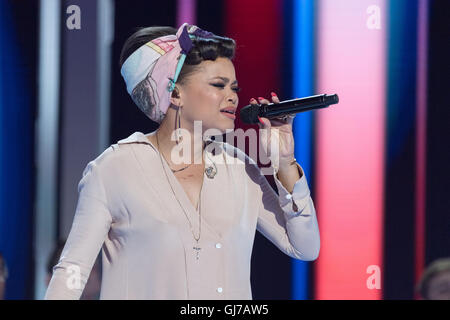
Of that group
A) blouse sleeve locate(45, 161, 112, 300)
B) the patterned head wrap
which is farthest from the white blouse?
the patterned head wrap

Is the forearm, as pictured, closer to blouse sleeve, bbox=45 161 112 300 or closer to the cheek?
the cheek

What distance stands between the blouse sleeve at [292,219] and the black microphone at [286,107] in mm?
167

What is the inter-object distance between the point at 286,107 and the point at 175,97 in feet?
1.10

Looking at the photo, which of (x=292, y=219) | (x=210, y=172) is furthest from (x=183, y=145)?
(x=292, y=219)

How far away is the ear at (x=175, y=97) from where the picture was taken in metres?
1.83

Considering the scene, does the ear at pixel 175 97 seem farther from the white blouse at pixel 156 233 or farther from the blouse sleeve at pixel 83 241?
the blouse sleeve at pixel 83 241

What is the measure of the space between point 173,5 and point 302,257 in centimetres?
151

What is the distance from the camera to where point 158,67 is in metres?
1.80

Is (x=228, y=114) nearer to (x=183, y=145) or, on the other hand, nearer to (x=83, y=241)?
(x=183, y=145)

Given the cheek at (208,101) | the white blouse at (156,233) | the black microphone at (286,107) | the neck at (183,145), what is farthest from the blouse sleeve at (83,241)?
the black microphone at (286,107)

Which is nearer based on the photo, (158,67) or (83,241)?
(83,241)

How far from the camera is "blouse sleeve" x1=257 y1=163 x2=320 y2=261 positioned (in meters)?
1.72
